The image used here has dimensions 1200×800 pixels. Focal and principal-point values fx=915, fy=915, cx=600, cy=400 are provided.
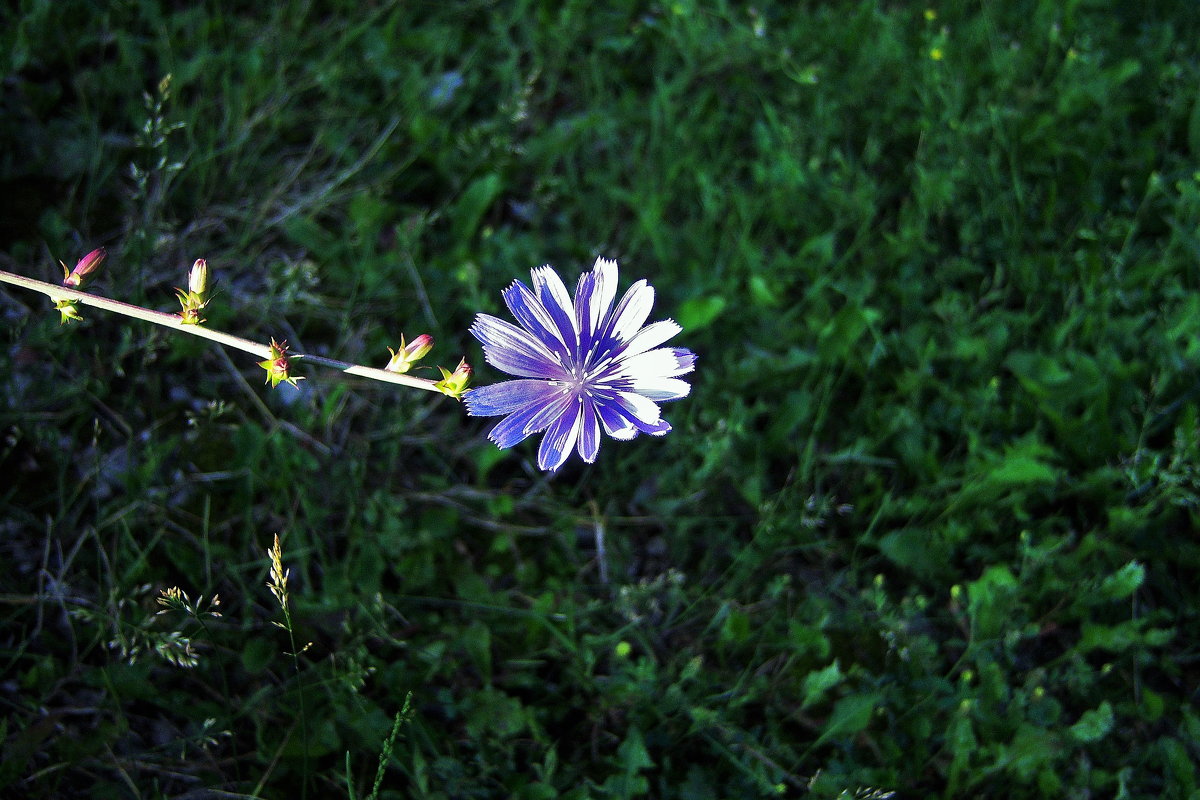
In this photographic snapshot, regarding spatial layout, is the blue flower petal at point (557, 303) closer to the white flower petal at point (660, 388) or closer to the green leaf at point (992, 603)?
the white flower petal at point (660, 388)

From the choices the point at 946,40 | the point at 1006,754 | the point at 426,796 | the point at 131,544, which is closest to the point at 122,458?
the point at 131,544

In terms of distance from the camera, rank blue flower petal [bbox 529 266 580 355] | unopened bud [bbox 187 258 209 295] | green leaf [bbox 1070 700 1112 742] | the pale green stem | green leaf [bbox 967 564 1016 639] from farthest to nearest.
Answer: green leaf [bbox 967 564 1016 639] → green leaf [bbox 1070 700 1112 742] → blue flower petal [bbox 529 266 580 355] → unopened bud [bbox 187 258 209 295] → the pale green stem

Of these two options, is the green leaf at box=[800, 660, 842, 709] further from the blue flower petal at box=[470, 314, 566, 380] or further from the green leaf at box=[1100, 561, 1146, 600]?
the blue flower petal at box=[470, 314, 566, 380]

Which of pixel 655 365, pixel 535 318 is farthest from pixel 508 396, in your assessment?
pixel 655 365

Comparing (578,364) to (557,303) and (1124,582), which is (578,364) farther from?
(1124,582)

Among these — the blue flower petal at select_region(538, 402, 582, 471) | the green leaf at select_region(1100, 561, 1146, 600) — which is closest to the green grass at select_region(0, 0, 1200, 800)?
the green leaf at select_region(1100, 561, 1146, 600)

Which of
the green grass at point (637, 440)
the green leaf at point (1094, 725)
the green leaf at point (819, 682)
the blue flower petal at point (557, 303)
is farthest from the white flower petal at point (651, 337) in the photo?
Result: the green leaf at point (1094, 725)

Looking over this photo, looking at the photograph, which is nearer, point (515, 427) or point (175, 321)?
point (175, 321)

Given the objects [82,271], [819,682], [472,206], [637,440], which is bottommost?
[819,682]
